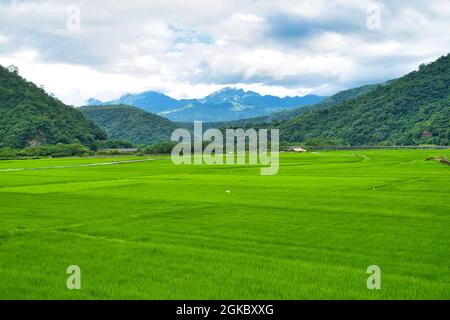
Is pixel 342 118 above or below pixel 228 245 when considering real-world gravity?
above

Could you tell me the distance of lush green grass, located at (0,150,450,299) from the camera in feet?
29.8

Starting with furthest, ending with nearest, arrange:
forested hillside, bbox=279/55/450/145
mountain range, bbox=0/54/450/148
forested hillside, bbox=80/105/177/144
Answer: forested hillside, bbox=80/105/177/144 < forested hillside, bbox=279/55/450/145 < mountain range, bbox=0/54/450/148

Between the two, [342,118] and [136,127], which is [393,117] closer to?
[342,118]

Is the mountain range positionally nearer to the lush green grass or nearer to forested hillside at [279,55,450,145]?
forested hillside at [279,55,450,145]

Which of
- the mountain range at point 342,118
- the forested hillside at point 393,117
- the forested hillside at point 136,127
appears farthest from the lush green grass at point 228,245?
the forested hillside at point 136,127

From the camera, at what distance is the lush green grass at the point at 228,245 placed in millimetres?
9086

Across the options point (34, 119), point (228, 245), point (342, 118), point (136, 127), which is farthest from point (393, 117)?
point (228, 245)

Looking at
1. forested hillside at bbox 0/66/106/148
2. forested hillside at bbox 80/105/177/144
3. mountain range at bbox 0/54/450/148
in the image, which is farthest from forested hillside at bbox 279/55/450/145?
forested hillside at bbox 0/66/106/148

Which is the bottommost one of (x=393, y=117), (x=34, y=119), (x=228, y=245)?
(x=228, y=245)

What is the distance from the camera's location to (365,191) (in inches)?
977

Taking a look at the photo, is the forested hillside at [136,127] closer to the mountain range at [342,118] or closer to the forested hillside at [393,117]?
the mountain range at [342,118]

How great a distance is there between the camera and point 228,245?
499 inches
